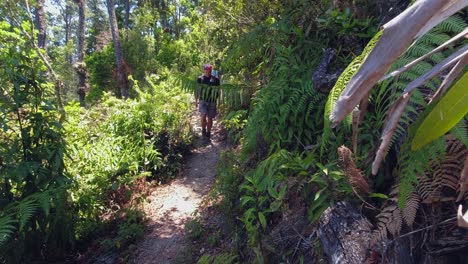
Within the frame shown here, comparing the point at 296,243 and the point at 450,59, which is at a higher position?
the point at 450,59

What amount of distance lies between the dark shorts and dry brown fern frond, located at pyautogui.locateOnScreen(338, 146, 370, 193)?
531 cm

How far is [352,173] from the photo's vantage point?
2236 millimetres

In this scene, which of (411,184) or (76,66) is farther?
(76,66)

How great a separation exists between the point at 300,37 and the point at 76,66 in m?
14.7

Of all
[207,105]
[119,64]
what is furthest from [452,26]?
[119,64]

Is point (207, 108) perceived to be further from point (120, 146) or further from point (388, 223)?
point (388, 223)

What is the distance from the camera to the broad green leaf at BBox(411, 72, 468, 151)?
3.87 ft

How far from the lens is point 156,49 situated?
54.8ft

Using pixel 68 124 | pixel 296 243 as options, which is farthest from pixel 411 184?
pixel 68 124

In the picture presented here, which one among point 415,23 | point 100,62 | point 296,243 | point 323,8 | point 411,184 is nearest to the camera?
point 415,23

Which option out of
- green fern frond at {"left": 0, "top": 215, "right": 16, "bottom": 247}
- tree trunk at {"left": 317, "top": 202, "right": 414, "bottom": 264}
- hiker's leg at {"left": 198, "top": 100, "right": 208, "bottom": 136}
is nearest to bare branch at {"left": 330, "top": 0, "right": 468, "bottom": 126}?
tree trunk at {"left": 317, "top": 202, "right": 414, "bottom": 264}

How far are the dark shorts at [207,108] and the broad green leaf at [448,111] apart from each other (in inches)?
242

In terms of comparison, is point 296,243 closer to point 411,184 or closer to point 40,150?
point 411,184

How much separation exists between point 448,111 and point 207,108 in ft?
21.0
